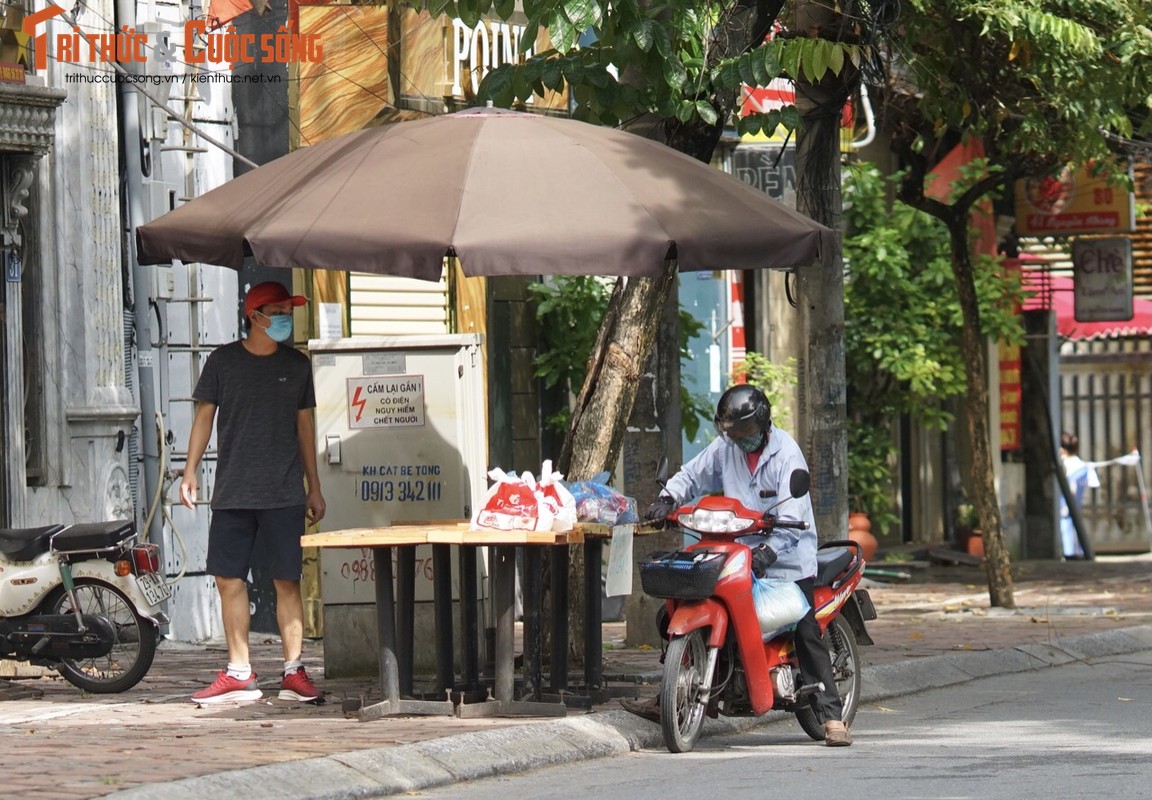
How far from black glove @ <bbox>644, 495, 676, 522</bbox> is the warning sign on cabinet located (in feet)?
6.39

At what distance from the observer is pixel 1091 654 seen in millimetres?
13719

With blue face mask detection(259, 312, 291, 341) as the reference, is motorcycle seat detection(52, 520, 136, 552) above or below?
below

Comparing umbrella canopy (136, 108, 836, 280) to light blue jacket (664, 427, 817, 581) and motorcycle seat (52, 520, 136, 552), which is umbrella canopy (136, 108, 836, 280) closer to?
light blue jacket (664, 427, 817, 581)

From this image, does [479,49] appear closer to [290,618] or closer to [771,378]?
[771,378]

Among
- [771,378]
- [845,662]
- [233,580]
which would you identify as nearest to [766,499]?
[845,662]

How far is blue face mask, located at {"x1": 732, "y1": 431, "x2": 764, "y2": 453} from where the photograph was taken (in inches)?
355

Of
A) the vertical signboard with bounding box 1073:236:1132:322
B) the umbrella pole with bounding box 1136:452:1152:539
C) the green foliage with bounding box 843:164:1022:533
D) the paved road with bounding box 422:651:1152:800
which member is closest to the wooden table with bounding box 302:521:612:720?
the paved road with bounding box 422:651:1152:800

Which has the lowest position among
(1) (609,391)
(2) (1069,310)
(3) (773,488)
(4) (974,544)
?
(4) (974,544)

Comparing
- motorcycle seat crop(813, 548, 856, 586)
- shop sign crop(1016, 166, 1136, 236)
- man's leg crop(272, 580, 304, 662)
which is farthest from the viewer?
shop sign crop(1016, 166, 1136, 236)

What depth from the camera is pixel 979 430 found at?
15992 millimetres

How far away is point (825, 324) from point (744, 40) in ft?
6.09

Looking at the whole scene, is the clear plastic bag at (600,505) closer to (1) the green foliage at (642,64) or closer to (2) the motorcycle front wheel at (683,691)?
(2) the motorcycle front wheel at (683,691)

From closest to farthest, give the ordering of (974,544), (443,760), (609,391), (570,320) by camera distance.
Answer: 1. (443,760)
2. (609,391)
3. (570,320)
4. (974,544)

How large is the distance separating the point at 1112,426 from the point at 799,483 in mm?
18175
